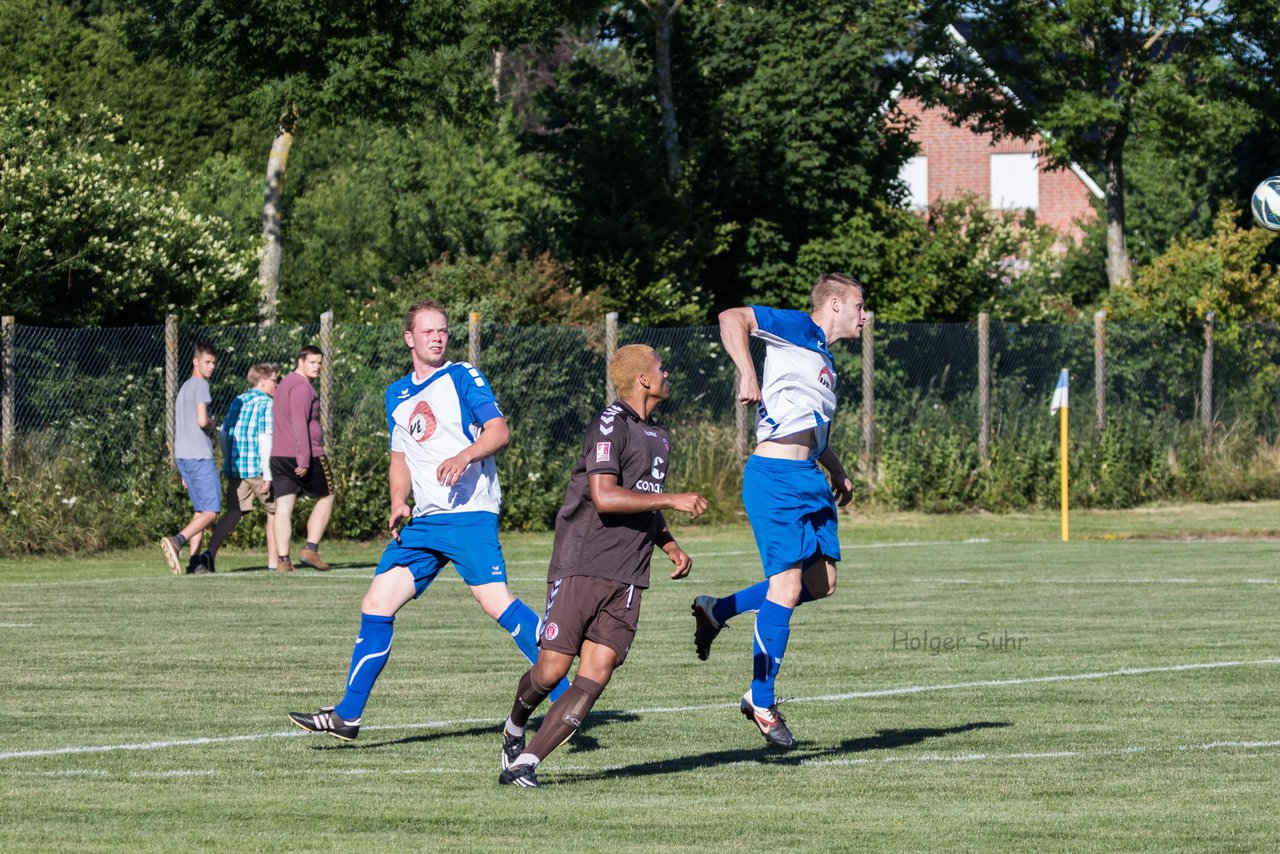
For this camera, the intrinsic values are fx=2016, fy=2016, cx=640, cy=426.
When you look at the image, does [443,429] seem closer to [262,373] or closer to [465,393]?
[465,393]

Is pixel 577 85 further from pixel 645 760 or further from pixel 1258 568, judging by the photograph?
pixel 645 760

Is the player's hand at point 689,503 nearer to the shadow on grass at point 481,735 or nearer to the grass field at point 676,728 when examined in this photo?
the grass field at point 676,728

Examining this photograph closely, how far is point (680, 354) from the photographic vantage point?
26.0 meters

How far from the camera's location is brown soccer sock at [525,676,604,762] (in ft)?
24.6

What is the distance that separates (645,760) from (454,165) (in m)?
38.9

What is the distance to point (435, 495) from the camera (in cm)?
898

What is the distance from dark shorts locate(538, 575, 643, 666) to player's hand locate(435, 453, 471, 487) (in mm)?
1067

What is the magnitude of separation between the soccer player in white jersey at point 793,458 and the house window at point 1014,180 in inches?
1875

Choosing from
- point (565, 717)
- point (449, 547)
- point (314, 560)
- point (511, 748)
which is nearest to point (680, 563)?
point (565, 717)

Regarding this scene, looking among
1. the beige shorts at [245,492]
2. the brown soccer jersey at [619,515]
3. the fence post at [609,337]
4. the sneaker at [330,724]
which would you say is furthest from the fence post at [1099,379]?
the brown soccer jersey at [619,515]

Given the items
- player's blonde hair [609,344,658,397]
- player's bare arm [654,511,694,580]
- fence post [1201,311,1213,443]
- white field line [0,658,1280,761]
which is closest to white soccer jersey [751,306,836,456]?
player's bare arm [654,511,694,580]

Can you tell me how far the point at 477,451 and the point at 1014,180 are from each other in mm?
49336

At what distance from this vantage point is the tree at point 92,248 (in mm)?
22844

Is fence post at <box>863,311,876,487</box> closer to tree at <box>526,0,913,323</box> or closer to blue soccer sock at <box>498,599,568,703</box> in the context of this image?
tree at <box>526,0,913,323</box>
